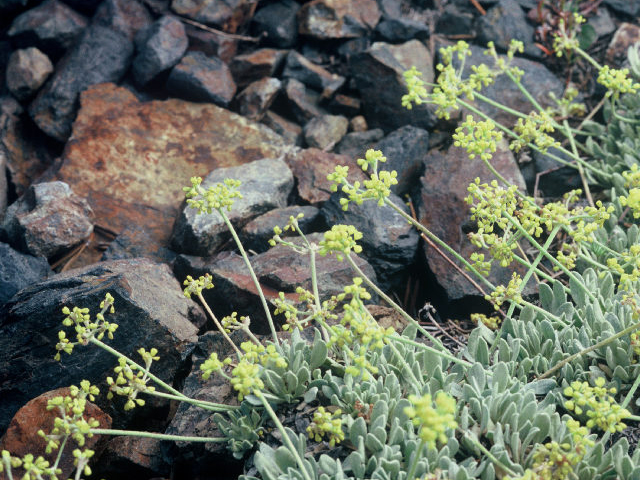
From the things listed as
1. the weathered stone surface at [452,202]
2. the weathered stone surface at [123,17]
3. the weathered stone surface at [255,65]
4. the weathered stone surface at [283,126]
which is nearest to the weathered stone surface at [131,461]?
the weathered stone surface at [452,202]

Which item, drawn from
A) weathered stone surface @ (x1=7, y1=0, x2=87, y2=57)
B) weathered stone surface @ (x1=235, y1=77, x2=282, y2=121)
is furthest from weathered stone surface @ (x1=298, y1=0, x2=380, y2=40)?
weathered stone surface @ (x1=7, y1=0, x2=87, y2=57)

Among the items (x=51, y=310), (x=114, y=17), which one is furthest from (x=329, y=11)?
(x=51, y=310)

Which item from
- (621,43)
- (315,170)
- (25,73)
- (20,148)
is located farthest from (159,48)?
(621,43)

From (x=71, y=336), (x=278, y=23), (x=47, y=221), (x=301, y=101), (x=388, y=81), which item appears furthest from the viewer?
(x=278, y=23)

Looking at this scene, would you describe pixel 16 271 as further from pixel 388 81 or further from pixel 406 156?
pixel 388 81

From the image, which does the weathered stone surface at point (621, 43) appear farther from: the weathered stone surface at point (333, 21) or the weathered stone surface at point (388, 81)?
the weathered stone surface at point (333, 21)

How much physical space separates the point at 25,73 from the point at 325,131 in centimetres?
272

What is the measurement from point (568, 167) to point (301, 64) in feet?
8.28

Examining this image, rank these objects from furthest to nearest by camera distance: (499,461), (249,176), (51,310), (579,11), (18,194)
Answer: (579,11), (18,194), (249,176), (51,310), (499,461)

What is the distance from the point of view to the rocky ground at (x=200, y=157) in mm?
3479

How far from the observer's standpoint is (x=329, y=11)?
19.3ft

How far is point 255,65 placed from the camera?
5777 millimetres

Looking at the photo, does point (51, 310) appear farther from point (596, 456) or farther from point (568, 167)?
point (568, 167)

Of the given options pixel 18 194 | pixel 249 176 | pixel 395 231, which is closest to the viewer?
pixel 395 231
